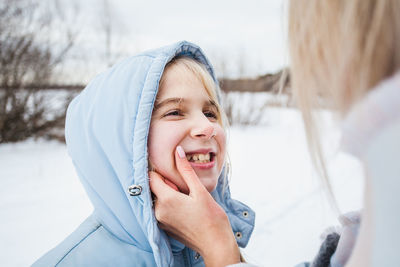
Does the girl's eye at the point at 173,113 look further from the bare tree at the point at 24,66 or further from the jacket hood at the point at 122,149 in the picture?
the bare tree at the point at 24,66

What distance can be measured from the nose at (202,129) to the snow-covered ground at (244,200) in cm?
40

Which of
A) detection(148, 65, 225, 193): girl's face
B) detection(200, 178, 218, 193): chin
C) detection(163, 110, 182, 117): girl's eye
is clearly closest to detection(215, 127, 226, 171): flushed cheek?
detection(148, 65, 225, 193): girl's face

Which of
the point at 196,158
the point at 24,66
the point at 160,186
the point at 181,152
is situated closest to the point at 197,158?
the point at 196,158

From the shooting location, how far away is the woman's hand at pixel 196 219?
1.10m

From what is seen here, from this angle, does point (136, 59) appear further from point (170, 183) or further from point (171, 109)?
point (170, 183)

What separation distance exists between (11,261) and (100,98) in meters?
1.47

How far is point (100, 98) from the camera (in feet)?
4.82

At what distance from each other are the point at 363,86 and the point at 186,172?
900 millimetres

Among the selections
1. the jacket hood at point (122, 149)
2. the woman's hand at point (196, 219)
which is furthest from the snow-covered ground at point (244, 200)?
the jacket hood at point (122, 149)

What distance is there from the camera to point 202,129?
55.9 inches

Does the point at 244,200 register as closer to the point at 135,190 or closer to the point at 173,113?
the point at 173,113

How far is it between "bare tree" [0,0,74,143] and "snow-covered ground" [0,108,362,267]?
1.34ft

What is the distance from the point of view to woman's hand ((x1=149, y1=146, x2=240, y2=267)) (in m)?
1.10

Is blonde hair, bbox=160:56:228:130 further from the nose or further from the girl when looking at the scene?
the girl
